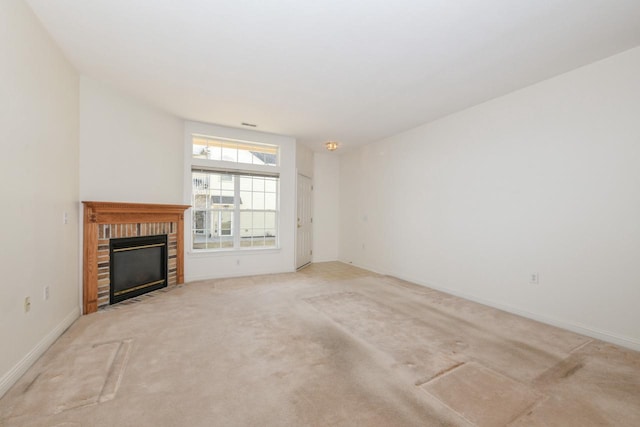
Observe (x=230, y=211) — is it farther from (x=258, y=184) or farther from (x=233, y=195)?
(x=258, y=184)

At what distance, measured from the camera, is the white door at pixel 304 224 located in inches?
235

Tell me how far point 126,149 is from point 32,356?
2.56 metres

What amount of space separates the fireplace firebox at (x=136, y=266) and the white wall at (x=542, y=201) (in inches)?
162

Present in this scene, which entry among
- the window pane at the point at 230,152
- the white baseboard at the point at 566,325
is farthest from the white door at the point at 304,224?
the white baseboard at the point at 566,325

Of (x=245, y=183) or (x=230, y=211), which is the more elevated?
(x=245, y=183)

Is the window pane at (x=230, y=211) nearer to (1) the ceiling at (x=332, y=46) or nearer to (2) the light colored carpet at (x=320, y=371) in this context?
(1) the ceiling at (x=332, y=46)

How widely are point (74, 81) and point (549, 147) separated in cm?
536

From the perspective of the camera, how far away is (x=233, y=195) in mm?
5125

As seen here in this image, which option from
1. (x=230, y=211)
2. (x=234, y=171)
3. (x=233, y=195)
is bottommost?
(x=230, y=211)

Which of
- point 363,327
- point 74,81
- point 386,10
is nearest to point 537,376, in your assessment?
point 363,327

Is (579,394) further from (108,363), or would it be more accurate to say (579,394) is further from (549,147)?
(108,363)

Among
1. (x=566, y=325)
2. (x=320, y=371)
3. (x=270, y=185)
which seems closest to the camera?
(x=320, y=371)

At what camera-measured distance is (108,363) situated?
2.20m

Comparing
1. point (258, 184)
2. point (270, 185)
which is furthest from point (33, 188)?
point (270, 185)
